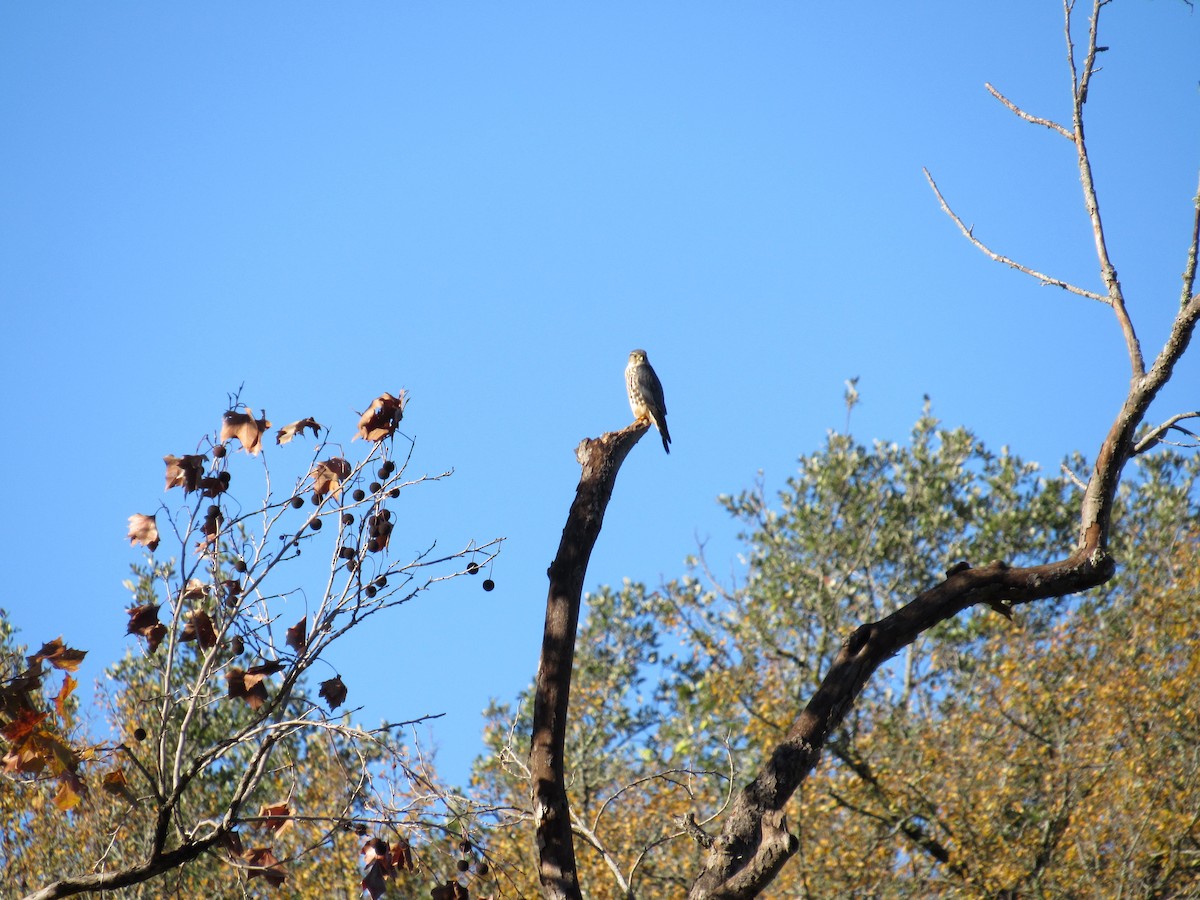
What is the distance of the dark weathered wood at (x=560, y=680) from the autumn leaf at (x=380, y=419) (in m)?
0.86

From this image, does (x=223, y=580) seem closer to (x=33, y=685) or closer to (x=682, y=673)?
(x=33, y=685)

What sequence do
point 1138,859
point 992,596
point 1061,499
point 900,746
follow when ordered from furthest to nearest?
point 1061,499 → point 900,746 → point 1138,859 → point 992,596

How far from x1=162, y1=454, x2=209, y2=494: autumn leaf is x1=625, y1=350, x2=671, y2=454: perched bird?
6.18 m

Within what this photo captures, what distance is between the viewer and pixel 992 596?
17.8ft

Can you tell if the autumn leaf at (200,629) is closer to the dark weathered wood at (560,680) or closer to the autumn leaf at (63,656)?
the autumn leaf at (63,656)

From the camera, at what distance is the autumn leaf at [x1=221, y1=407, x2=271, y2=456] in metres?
5.16

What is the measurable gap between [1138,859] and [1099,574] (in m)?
6.83

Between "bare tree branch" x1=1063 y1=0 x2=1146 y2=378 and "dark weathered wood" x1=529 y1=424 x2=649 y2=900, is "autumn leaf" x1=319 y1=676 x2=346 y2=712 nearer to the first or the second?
"dark weathered wood" x1=529 y1=424 x2=649 y2=900

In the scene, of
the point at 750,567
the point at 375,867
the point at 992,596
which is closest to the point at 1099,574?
the point at 992,596

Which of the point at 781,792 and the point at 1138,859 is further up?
the point at 1138,859

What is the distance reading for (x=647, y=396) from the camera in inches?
438

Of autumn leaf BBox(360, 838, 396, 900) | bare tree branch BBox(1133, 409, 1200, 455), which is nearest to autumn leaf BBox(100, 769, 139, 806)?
autumn leaf BBox(360, 838, 396, 900)

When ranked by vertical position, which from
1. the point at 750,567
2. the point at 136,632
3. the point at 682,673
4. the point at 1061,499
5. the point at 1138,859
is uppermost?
the point at 1061,499

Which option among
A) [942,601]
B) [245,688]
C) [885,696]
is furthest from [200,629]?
[885,696]
